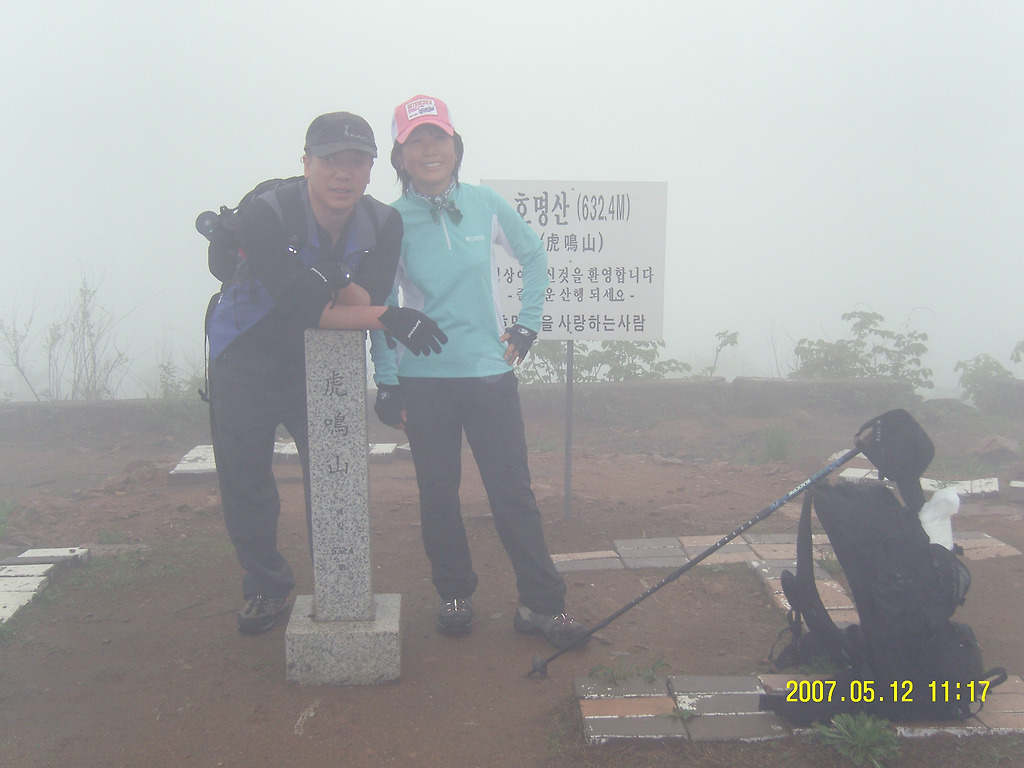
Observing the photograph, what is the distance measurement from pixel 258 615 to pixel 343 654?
2.11ft

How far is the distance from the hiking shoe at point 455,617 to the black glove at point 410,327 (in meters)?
1.10

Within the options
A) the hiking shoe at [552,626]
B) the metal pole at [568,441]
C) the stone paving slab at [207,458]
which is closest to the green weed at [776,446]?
the metal pole at [568,441]

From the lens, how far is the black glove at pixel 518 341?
127 inches

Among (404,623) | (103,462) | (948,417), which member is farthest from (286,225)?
(948,417)

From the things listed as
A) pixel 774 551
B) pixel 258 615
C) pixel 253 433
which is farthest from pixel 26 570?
pixel 774 551

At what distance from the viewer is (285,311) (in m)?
2.80

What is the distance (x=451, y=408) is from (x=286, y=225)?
91 cm

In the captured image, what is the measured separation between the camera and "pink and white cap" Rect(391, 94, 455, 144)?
3.03 m

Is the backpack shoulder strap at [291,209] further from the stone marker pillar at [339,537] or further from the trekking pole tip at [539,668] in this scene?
the trekking pole tip at [539,668]

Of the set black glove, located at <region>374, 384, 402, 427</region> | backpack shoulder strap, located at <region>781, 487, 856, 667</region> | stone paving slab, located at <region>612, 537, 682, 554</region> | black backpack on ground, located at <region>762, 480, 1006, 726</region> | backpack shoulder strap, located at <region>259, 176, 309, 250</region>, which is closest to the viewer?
black backpack on ground, located at <region>762, 480, 1006, 726</region>

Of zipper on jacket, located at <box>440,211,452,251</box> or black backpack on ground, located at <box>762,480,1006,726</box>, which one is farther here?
zipper on jacket, located at <box>440,211,452,251</box>

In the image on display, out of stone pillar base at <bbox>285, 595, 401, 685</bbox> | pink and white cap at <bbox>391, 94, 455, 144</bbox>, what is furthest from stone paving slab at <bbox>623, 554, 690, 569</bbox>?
pink and white cap at <bbox>391, 94, 455, 144</bbox>

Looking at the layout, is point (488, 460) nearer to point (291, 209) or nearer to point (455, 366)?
point (455, 366)
